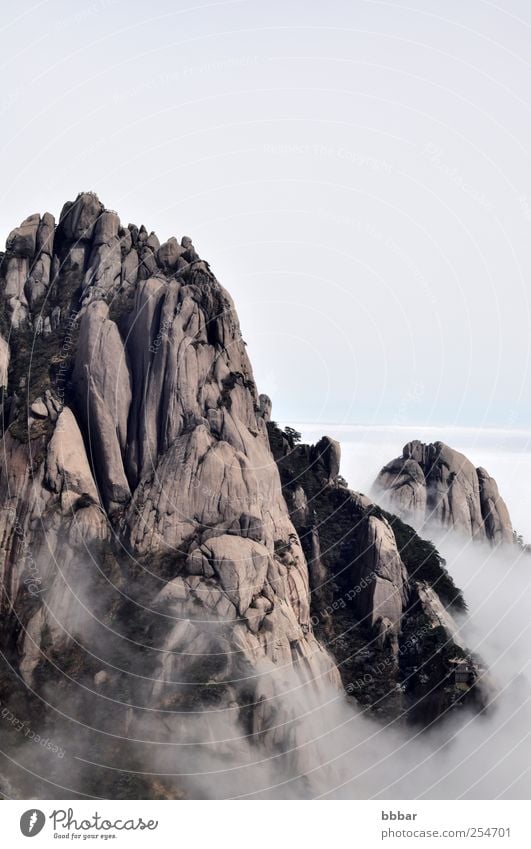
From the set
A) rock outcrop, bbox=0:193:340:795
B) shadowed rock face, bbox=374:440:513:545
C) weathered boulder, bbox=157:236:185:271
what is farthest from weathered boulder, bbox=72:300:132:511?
shadowed rock face, bbox=374:440:513:545

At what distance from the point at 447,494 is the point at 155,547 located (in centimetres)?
6294

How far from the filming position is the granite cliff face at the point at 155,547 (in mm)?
59344

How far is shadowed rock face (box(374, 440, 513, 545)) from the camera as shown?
382ft

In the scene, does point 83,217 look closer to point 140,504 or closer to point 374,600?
point 140,504

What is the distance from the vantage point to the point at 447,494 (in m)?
117

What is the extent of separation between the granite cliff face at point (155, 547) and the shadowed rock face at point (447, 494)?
30.0 metres

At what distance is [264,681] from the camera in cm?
6138

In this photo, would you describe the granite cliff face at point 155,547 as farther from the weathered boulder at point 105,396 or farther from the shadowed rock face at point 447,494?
the shadowed rock face at point 447,494
